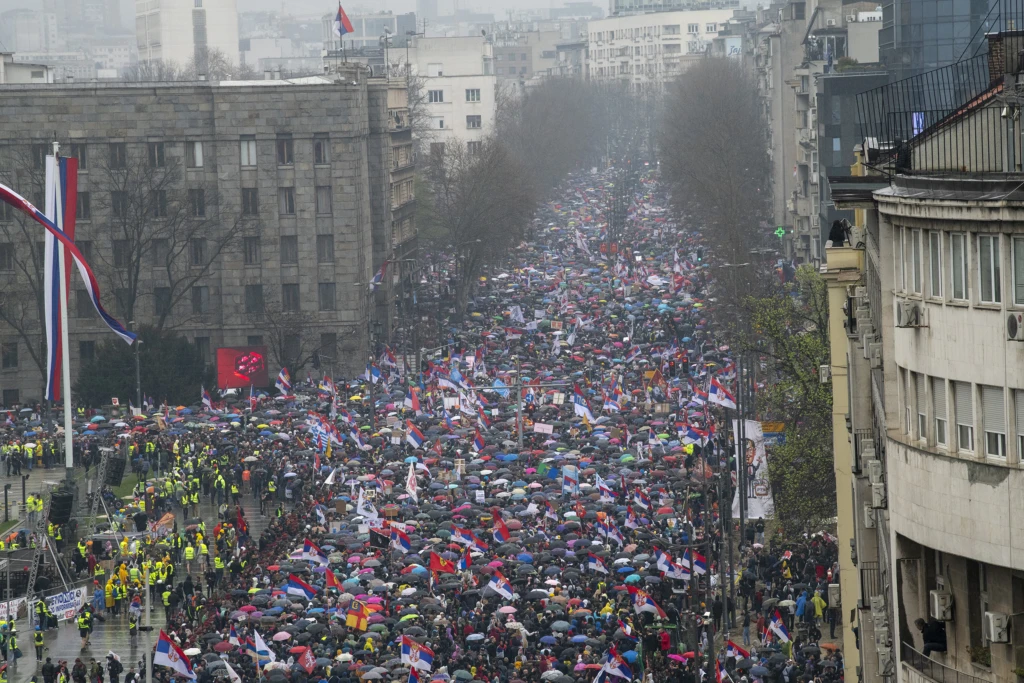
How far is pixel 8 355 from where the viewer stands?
8288cm

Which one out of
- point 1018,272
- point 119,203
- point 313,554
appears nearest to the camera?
point 1018,272

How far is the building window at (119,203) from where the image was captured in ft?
273

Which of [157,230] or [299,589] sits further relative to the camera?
[157,230]

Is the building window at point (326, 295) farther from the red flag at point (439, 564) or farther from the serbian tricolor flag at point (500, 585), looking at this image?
the serbian tricolor flag at point (500, 585)

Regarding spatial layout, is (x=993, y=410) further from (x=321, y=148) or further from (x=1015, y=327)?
(x=321, y=148)

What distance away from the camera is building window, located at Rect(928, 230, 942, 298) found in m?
17.9

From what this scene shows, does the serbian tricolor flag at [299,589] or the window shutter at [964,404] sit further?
the serbian tricolor flag at [299,589]

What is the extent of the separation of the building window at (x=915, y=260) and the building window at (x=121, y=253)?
224 ft

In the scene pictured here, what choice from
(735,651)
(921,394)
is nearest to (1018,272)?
(921,394)

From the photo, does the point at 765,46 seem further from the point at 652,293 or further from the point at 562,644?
the point at 562,644

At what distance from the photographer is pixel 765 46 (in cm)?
15400

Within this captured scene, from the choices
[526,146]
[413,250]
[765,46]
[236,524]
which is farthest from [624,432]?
[526,146]

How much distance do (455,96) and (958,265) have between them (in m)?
155

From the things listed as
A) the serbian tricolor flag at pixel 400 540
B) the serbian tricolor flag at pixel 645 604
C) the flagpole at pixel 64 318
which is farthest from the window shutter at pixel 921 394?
the flagpole at pixel 64 318
